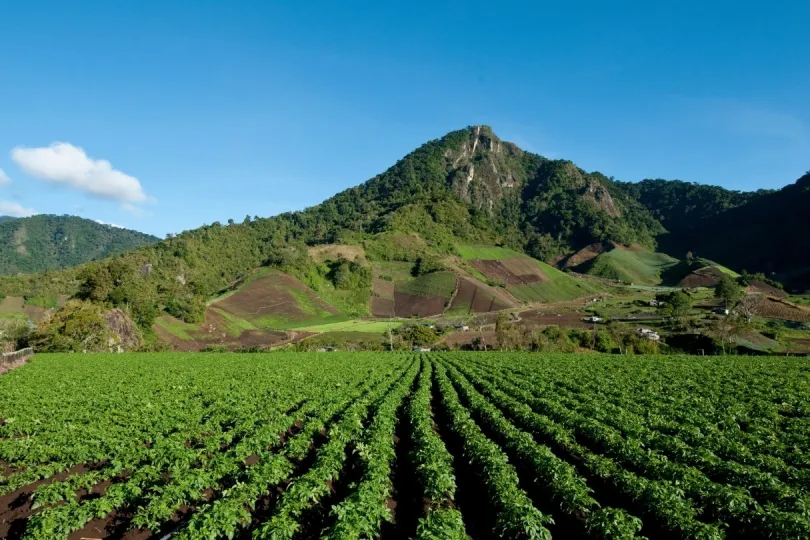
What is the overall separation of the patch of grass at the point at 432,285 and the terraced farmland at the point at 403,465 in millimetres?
125658

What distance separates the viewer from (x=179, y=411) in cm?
2366

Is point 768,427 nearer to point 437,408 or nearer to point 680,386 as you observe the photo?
point 680,386

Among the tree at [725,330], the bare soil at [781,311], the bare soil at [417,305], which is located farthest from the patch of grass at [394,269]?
the bare soil at [781,311]

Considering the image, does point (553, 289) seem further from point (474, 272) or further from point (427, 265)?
point (427, 265)

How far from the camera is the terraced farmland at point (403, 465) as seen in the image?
10797 mm

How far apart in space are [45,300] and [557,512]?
163960 millimetres

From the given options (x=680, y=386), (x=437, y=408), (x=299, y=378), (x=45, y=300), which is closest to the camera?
(x=437, y=408)

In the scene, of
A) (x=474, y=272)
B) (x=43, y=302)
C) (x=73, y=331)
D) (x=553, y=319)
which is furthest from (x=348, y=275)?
(x=73, y=331)

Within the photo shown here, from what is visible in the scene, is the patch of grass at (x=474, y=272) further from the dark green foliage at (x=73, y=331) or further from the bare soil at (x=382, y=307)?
the dark green foliage at (x=73, y=331)

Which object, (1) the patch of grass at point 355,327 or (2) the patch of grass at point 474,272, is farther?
(2) the patch of grass at point 474,272

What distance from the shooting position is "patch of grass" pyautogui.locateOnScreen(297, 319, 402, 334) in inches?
4610

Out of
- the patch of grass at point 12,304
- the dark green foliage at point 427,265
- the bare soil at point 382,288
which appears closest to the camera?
the patch of grass at point 12,304

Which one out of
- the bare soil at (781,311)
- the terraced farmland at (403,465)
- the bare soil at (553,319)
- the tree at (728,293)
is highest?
the tree at (728,293)

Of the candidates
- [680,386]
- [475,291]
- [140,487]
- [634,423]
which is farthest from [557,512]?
[475,291]
